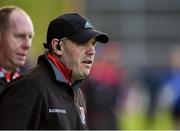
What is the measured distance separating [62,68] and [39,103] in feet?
1.20

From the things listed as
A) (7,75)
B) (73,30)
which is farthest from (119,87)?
(73,30)

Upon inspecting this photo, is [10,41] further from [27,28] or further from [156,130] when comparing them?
[156,130]

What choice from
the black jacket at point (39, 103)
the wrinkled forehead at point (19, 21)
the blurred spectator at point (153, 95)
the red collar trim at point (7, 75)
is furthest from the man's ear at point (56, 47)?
the blurred spectator at point (153, 95)

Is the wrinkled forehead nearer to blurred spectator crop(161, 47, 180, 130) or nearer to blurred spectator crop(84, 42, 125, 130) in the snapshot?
blurred spectator crop(84, 42, 125, 130)

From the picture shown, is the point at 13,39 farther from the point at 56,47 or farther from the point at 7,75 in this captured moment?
the point at 56,47

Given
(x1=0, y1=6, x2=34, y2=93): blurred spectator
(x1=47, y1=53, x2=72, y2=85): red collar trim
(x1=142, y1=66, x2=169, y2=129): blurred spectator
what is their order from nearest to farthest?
(x1=47, y1=53, x2=72, y2=85): red collar trim → (x1=0, y1=6, x2=34, y2=93): blurred spectator → (x1=142, y1=66, x2=169, y2=129): blurred spectator

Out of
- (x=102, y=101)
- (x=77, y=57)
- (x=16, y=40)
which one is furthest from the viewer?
(x=102, y=101)

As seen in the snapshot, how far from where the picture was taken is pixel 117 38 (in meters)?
36.5

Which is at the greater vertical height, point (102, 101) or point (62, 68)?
point (62, 68)

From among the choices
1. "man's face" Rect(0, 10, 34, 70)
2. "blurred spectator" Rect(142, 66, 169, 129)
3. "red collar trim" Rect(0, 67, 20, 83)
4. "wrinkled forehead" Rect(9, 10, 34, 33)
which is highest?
"wrinkled forehead" Rect(9, 10, 34, 33)

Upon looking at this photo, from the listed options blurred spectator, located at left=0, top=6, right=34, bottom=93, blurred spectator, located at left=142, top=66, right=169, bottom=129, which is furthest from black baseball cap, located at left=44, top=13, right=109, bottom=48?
blurred spectator, located at left=142, top=66, right=169, bottom=129

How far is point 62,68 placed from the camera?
20.5ft

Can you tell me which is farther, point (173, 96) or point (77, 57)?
point (173, 96)

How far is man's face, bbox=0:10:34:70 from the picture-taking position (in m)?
7.62
